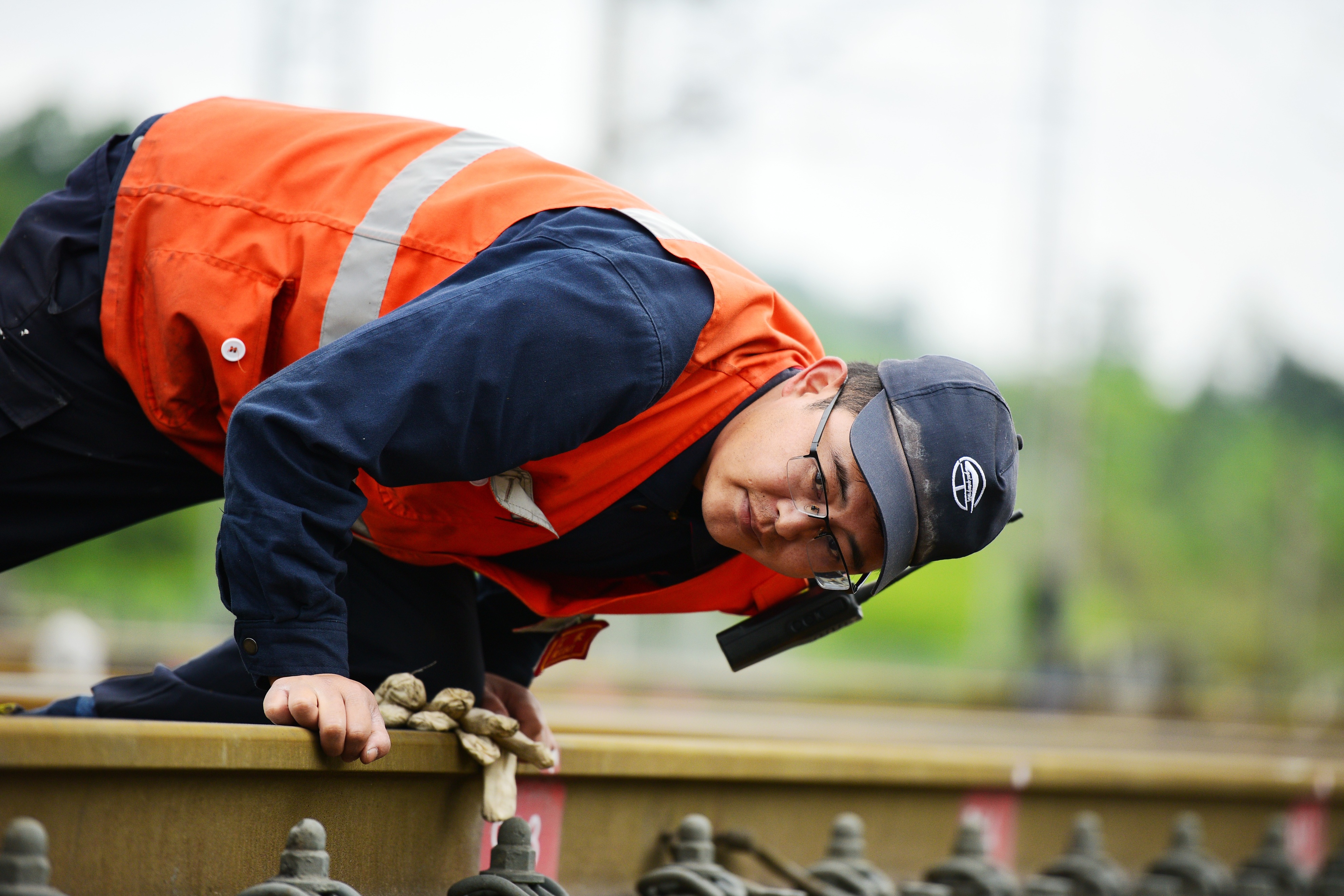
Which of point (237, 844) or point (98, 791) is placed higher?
point (98, 791)

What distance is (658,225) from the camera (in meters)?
2.09

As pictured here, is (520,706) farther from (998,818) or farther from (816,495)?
(998,818)

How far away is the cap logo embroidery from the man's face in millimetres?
126

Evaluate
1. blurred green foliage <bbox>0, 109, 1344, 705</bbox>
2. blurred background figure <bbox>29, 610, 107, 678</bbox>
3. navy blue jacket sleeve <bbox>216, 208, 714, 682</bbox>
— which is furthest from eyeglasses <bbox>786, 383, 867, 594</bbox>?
blurred green foliage <bbox>0, 109, 1344, 705</bbox>

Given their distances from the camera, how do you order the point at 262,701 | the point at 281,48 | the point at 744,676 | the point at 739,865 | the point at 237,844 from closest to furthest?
the point at 237,844 < the point at 262,701 < the point at 739,865 < the point at 281,48 < the point at 744,676

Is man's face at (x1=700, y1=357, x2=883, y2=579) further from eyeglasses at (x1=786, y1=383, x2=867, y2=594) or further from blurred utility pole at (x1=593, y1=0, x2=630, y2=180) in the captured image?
blurred utility pole at (x1=593, y1=0, x2=630, y2=180)

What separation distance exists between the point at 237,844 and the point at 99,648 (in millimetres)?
7686

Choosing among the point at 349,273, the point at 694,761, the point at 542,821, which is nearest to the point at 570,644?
the point at 694,761

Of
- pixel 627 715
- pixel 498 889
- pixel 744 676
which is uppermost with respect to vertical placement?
pixel 498 889

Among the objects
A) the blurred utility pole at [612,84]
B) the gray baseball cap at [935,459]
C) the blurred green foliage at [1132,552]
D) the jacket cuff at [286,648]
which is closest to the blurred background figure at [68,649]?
the jacket cuff at [286,648]

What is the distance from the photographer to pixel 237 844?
68.6 inches

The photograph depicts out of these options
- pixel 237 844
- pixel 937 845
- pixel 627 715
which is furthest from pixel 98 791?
pixel 627 715

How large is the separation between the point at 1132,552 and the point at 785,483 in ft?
181

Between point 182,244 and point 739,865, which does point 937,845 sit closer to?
point 739,865
